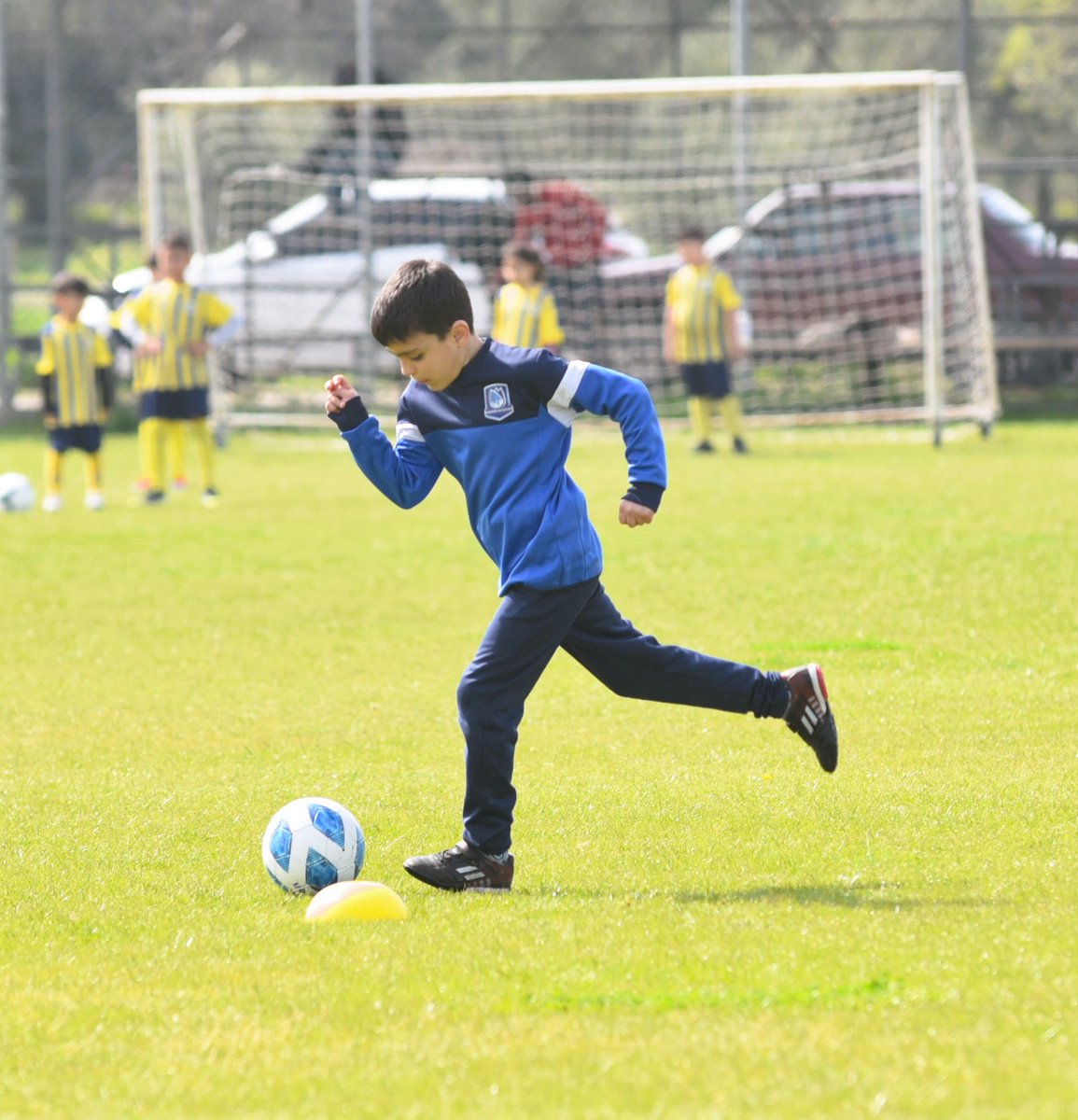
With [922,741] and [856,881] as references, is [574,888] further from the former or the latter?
[922,741]

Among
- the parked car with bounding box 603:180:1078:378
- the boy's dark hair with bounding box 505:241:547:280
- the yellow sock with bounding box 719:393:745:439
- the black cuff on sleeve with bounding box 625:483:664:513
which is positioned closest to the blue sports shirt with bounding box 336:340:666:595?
the black cuff on sleeve with bounding box 625:483:664:513

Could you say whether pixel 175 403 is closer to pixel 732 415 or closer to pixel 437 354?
pixel 732 415

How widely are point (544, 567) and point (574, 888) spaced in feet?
2.57

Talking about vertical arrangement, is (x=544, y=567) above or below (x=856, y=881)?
above

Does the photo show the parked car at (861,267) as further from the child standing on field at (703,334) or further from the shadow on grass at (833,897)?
the shadow on grass at (833,897)

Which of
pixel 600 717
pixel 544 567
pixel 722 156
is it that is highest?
pixel 722 156

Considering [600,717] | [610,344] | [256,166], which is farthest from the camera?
[256,166]

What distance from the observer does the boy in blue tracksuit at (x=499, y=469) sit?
15.0ft

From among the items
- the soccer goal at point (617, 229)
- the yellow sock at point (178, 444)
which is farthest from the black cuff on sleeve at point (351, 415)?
the soccer goal at point (617, 229)

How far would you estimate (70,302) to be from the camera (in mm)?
13523

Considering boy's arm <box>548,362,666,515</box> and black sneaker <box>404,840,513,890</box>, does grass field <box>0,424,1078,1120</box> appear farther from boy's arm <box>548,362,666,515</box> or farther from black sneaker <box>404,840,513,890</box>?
boy's arm <box>548,362,666,515</box>

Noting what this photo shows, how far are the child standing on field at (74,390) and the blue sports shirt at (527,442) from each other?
9356 mm

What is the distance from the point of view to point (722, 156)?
1950 cm

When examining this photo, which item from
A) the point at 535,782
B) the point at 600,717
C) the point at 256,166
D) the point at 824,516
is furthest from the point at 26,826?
the point at 256,166
